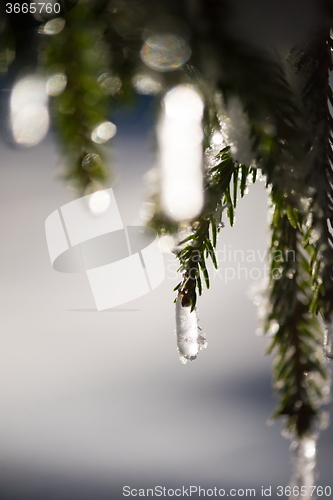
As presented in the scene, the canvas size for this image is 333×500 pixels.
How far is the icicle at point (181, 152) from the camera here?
43 centimetres

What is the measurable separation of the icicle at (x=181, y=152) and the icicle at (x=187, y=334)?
0.83 ft

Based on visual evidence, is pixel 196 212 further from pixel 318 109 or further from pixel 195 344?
pixel 195 344

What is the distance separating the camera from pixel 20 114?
1.29 feet

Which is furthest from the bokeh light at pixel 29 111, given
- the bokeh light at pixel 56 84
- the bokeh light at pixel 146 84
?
the bokeh light at pixel 146 84

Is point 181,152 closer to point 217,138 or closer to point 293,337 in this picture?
point 217,138

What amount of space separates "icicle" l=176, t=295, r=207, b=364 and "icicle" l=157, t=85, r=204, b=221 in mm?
253

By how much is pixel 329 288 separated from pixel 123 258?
1.05 feet

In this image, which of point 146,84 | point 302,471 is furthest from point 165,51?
point 302,471

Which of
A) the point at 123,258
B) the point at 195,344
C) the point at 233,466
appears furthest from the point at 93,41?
the point at 233,466

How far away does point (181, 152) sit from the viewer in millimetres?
516

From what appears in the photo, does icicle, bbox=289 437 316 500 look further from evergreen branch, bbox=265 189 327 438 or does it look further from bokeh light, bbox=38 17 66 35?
bokeh light, bbox=38 17 66 35

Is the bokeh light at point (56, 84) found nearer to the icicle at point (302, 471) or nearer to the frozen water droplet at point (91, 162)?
the frozen water droplet at point (91, 162)

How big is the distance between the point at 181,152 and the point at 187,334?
48 centimetres

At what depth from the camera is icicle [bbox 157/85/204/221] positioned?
43 cm
